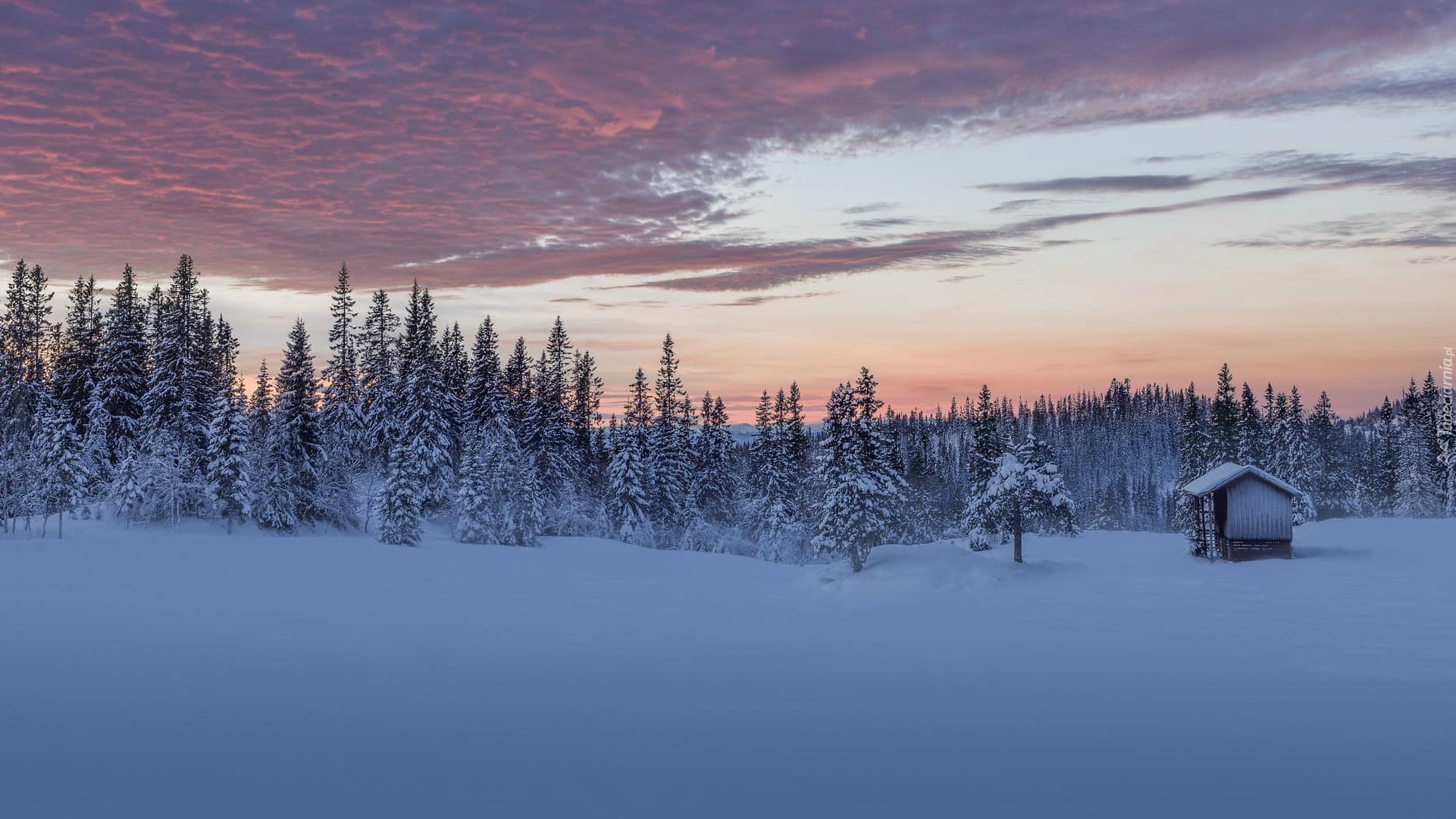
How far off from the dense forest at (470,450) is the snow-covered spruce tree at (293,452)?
142mm

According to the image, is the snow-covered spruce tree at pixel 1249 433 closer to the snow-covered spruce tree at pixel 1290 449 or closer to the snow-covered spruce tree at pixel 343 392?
the snow-covered spruce tree at pixel 1290 449

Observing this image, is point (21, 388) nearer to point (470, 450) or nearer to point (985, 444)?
point (470, 450)

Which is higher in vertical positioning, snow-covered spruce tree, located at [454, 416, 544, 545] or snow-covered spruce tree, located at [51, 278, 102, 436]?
snow-covered spruce tree, located at [51, 278, 102, 436]

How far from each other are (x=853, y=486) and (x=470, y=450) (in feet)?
93.8

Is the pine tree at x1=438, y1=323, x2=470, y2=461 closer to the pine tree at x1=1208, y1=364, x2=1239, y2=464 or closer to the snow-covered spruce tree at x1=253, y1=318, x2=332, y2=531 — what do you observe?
the snow-covered spruce tree at x1=253, y1=318, x2=332, y2=531

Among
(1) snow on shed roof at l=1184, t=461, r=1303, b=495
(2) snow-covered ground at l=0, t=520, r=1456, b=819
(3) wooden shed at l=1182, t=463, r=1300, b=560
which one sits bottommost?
(2) snow-covered ground at l=0, t=520, r=1456, b=819

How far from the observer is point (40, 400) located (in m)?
55.2

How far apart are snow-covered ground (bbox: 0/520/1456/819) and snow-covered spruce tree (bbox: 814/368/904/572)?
740cm

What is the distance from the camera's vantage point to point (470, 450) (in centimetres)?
6069

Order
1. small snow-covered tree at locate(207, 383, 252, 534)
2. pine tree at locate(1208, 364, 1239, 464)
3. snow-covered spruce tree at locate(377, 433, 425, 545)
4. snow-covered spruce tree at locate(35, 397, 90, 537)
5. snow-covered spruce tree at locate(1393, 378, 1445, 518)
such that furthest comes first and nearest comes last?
snow-covered spruce tree at locate(1393, 378, 1445, 518), pine tree at locate(1208, 364, 1239, 464), snow-covered spruce tree at locate(377, 433, 425, 545), small snow-covered tree at locate(207, 383, 252, 534), snow-covered spruce tree at locate(35, 397, 90, 537)

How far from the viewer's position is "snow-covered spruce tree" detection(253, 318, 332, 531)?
55.7 meters

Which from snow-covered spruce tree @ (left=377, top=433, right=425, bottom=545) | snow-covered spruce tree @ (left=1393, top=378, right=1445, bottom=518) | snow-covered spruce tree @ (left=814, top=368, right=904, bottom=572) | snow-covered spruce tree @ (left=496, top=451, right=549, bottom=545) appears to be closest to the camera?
snow-covered spruce tree @ (left=814, top=368, right=904, bottom=572)

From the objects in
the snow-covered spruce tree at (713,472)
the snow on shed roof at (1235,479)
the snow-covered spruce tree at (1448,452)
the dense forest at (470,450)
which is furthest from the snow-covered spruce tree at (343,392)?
the snow-covered spruce tree at (1448,452)

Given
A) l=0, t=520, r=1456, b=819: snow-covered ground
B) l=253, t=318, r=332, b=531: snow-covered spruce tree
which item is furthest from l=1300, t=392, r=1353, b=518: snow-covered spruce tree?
l=253, t=318, r=332, b=531: snow-covered spruce tree
